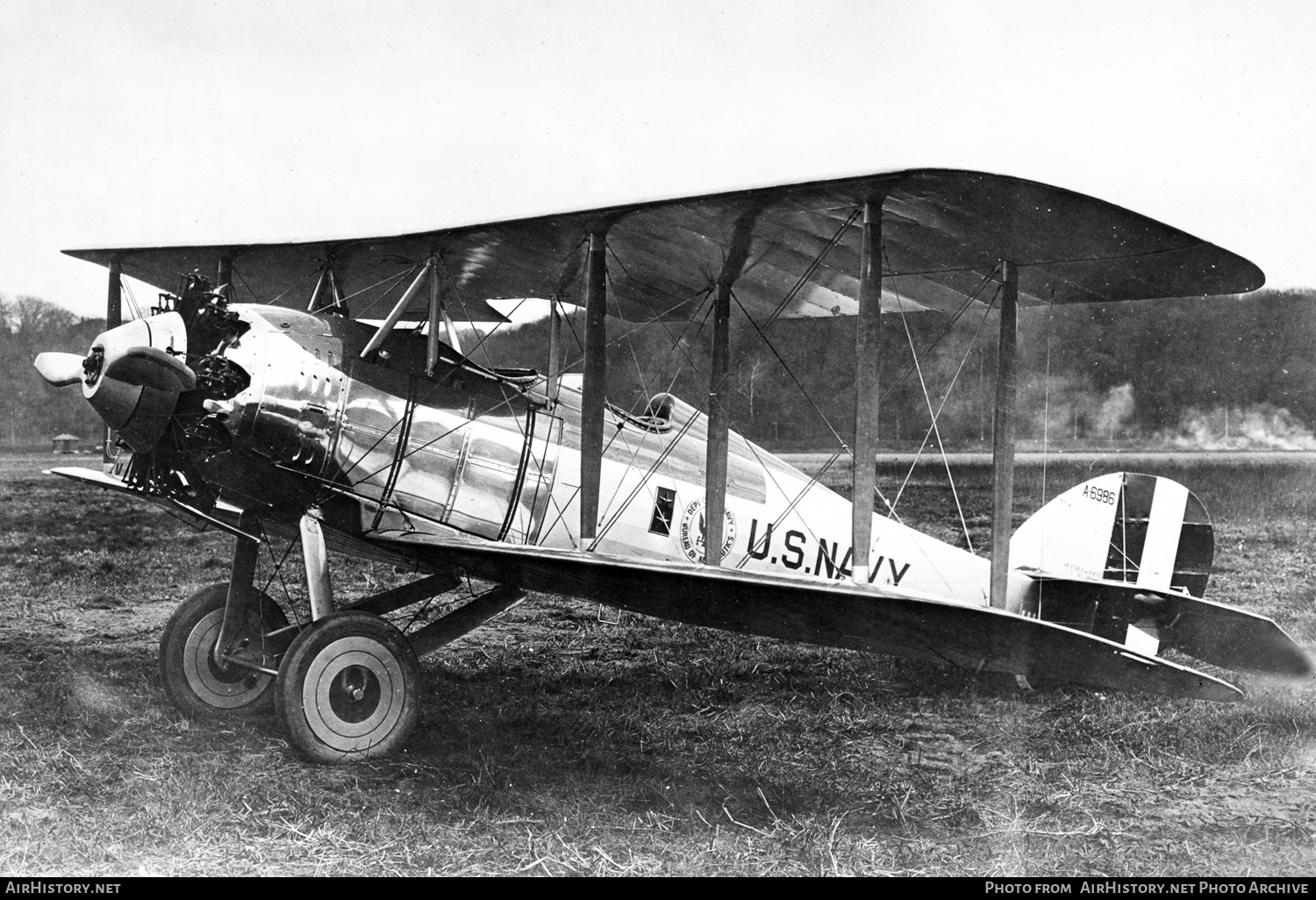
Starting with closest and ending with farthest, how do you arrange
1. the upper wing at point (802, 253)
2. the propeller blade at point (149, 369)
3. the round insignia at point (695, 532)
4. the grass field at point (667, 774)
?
the grass field at point (667, 774) → the upper wing at point (802, 253) → the propeller blade at point (149, 369) → the round insignia at point (695, 532)

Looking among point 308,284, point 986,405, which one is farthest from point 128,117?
point 986,405

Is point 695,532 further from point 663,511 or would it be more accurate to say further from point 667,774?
point 667,774

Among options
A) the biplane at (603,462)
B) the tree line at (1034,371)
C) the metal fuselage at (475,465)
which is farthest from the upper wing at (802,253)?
the tree line at (1034,371)

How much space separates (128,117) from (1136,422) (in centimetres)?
2285

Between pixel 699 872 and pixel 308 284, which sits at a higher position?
pixel 308 284

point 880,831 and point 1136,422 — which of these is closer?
point 880,831

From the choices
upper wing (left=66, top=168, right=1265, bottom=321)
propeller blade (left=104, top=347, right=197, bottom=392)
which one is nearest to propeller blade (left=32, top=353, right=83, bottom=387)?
propeller blade (left=104, top=347, right=197, bottom=392)

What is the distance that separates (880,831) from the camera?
12.9ft

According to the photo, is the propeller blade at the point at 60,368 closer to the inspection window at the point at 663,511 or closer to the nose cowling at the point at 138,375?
the nose cowling at the point at 138,375

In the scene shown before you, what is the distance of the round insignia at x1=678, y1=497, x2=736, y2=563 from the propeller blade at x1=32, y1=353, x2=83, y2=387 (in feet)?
11.9

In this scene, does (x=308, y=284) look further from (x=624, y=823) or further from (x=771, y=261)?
(x=624, y=823)

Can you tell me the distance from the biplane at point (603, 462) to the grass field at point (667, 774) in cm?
47

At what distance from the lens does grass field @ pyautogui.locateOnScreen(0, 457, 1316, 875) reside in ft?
12.0

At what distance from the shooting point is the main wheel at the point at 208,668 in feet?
18.3
